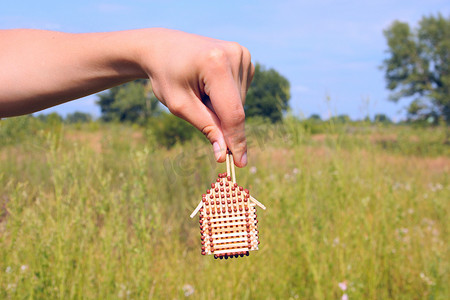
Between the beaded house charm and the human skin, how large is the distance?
99mm

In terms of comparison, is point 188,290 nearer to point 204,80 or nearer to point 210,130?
point 210,130

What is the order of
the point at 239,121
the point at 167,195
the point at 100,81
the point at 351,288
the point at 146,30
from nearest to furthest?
the point at 239,121, the point at 146,30, the point at 100,81, the point at 351,288, the point at 167,195

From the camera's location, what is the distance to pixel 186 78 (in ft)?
2.95

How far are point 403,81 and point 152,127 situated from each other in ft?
51.6

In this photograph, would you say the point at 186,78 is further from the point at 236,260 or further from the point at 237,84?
the point at 236,260

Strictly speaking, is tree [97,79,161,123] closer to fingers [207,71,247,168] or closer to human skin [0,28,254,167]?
human skin [0,28,254,167]

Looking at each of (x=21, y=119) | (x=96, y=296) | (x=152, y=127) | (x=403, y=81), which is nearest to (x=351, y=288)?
(x=96, y=296)

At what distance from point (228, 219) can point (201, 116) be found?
30cm

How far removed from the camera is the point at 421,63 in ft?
65.5

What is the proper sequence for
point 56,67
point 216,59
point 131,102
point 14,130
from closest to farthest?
point 216,59
point 56,67
point 14,130
point 131,102

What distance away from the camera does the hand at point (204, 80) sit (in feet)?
2.77

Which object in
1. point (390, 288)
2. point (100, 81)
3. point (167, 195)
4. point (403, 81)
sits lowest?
point (390, 288)

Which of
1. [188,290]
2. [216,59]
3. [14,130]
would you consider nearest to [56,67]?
[216,59]

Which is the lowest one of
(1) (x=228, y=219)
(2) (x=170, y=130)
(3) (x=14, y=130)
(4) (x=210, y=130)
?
(1) (x=228, y=219)
